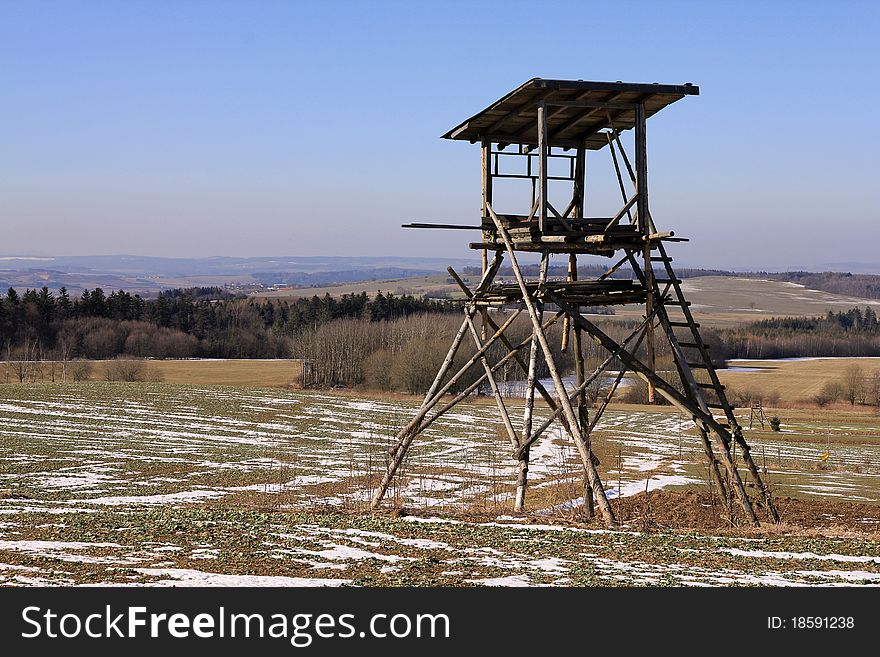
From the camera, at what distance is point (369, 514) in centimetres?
1970

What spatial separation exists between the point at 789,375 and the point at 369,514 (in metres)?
110

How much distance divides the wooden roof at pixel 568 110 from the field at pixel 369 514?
28.9 ft

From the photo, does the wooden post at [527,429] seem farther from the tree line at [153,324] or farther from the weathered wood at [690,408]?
the tree line at [153,324]

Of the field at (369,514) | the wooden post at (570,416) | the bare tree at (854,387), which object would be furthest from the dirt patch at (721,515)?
the bare tree at (854,387)

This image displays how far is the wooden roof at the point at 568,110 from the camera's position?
770 inches

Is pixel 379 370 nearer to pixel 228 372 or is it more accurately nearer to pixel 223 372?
pixel 228 372

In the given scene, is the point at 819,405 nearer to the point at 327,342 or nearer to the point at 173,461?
the point at 327,342

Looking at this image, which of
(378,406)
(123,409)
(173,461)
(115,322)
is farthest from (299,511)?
(115,322)

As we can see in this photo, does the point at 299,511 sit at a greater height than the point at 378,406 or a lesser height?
greater

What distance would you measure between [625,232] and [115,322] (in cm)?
12364

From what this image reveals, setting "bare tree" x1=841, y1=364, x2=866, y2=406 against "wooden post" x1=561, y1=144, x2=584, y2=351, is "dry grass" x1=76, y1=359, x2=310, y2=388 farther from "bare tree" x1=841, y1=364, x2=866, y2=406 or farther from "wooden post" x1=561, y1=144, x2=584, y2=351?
"wooden post" x1=561, y1=144, x2=584, y2=351

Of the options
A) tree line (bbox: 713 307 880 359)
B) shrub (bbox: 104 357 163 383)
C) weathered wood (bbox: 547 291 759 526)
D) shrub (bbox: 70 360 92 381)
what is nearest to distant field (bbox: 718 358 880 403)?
tree line (bbox: 713 307 880 359)

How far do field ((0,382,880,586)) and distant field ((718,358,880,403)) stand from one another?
4848cm
